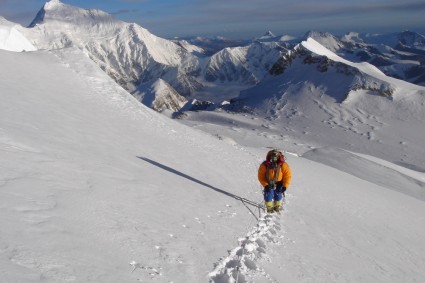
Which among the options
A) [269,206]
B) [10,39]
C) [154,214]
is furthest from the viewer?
[10,39]

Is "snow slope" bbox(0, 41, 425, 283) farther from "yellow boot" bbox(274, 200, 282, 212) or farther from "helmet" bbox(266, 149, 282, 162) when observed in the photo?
"helmet" bbox(266, 149, 282, 162)

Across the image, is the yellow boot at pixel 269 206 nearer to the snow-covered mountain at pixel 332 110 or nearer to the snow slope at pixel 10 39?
the snow slope at pixel 10 39

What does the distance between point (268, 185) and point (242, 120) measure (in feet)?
203

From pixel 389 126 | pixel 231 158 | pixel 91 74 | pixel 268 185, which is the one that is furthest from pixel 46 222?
pixel 389 126

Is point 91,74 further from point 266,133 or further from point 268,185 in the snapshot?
point 266,133

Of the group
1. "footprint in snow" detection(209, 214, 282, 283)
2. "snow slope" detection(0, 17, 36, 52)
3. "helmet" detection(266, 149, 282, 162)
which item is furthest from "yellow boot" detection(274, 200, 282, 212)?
"snow slope" detection(0, 17, 36, 52)

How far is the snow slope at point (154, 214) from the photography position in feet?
20.0

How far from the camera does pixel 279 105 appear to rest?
79562mm

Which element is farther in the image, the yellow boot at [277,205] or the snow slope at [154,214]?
the yellow boot at [277,205]

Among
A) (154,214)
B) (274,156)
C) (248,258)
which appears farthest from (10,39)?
(248,258)

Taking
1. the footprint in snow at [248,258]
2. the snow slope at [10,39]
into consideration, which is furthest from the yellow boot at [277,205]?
the snow slope at [10,39]

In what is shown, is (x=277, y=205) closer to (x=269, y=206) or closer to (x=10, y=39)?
(x=269, y=206)

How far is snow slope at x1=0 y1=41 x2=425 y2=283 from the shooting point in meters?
6.09

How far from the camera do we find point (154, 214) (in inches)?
337
